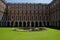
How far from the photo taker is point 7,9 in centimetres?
5866

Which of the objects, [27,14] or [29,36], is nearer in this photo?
[29,36]

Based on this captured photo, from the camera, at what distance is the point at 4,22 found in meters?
57.2

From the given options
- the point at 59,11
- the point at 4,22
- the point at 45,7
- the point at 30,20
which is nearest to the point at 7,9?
the point at 4,22

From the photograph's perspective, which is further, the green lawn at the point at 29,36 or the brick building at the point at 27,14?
the brick building at the point at 27,14

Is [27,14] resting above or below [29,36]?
above

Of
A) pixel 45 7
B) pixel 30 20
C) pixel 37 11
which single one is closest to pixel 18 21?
pixel 30 20

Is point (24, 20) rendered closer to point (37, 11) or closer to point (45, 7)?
point (37, 11)

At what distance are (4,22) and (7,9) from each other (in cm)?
594

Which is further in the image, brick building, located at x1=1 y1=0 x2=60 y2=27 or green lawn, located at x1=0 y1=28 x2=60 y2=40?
brick building, located at x1=1 y1=0 x2=60 y2=27

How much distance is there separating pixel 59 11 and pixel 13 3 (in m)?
23.5

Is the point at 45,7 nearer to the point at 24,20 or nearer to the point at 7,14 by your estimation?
the point at 24,20

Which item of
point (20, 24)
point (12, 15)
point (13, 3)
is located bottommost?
point (20, 24)

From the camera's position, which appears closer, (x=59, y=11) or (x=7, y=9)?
(x=59, y=11)

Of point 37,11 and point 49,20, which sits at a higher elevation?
point 37,11
